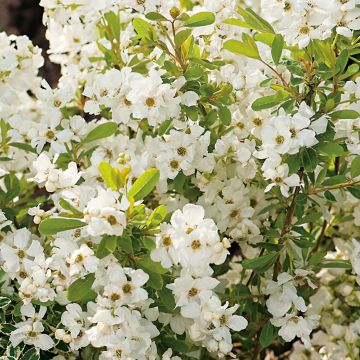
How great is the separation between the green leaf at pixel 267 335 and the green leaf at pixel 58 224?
0.45m

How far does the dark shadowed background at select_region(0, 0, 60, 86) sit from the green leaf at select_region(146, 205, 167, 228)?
2055 millimetres

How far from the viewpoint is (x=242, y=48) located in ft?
4.33

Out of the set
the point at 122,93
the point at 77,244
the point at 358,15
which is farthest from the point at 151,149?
the point at 358,15

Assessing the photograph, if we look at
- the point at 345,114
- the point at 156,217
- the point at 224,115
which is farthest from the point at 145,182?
the point at 345,114

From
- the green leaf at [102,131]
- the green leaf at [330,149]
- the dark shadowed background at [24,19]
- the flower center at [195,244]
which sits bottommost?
the dark shadowed background at [24,19]

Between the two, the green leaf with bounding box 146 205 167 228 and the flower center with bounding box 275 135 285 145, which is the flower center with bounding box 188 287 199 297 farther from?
the flower center with bounding box 275 135 285 145

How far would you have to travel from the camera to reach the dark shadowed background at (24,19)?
3.13 m

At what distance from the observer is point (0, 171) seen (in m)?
1.42

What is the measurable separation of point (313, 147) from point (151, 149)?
1.03 ft

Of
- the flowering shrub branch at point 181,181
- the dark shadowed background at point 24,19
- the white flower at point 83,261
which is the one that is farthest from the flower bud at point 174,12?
the dark shadowed background at point 24,19

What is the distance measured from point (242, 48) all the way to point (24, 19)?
2.05 metres

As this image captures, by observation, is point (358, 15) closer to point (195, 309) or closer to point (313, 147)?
point (313, 147)

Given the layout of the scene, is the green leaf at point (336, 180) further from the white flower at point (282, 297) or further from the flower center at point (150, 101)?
the flower center at point (150, 101)

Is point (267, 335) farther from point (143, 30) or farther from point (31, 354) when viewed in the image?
point (143, 30)
